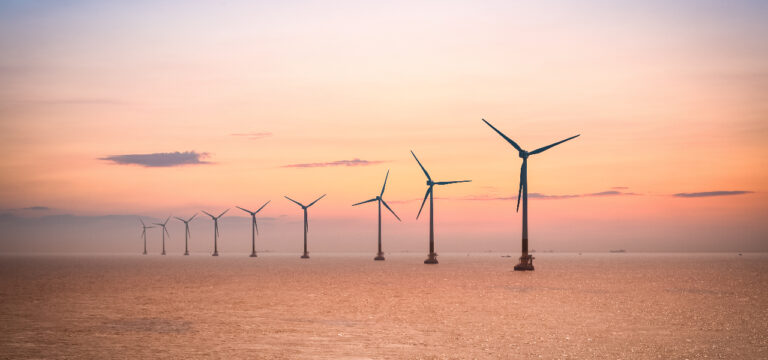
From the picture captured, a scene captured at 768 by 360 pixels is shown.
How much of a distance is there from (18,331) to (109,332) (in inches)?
203

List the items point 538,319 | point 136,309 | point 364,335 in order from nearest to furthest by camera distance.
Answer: point 364,335 → point 538,319 → point 136,309

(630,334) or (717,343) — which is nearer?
(717,343)

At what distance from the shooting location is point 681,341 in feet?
113

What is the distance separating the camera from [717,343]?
3403cm

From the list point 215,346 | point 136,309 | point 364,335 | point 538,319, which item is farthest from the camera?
point 136,309

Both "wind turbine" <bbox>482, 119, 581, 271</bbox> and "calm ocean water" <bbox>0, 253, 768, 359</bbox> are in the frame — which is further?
"wind turbine" <bbox>482, 119, 581, 271</bbox>

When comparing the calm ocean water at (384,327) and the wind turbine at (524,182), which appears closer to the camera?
the calm ocean water at (384,327)

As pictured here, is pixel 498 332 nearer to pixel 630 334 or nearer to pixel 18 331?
pixel 630 334

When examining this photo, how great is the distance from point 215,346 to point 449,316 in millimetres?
18536

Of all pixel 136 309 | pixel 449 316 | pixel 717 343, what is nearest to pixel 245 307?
pixel 136 309

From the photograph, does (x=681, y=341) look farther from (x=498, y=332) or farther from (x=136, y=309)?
(x=136, y=309)

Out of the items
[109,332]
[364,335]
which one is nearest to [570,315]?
[364,335]

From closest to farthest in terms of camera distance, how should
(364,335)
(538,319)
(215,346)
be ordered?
(215,346), (364,335), (538,319)

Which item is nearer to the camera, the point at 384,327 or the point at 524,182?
the point at 384,327
